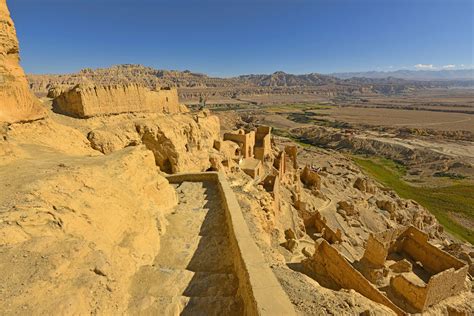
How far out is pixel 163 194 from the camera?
905 centimetres

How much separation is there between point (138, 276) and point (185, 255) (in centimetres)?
149

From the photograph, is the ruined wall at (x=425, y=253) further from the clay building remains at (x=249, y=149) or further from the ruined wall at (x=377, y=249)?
the clay building remains at (x=249, y=149)

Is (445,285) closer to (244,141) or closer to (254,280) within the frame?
(254,280)

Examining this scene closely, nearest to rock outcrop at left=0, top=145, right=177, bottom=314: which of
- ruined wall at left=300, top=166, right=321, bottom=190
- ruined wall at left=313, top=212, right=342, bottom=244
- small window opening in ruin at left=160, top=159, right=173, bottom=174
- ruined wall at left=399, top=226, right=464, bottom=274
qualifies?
small window opening in ruin at left=160, top=159, right=173, bottom=174

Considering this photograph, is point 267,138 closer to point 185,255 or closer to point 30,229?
point 185,255

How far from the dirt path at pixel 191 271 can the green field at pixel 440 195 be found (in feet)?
89.8

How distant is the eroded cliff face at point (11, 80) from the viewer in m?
8.08

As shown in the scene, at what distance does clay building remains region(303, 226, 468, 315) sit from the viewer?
9.28m

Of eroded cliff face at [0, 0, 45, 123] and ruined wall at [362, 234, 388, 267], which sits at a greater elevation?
eroded cliff face at [0, 0, 45, 123]

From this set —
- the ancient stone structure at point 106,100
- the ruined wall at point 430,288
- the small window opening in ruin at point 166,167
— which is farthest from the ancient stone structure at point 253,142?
the ruined wall at point 430,288

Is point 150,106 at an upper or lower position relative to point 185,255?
upper

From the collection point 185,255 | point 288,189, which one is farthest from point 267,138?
point 185,255

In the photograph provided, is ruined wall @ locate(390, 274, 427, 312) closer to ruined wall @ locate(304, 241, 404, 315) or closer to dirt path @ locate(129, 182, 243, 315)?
ruined wall @ locate(304, 241, 404, 315)

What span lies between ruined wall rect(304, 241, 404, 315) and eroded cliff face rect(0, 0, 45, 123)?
9666 millimetres
